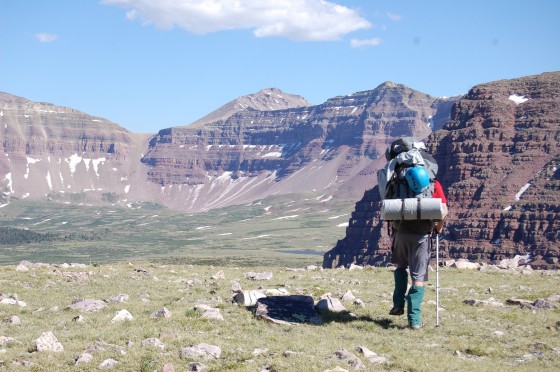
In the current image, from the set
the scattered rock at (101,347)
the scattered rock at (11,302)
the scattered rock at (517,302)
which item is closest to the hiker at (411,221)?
the scattered rock at (517,302)

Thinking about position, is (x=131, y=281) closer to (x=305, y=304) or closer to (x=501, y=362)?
(x=305, y=304)

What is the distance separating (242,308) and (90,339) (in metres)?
5.11

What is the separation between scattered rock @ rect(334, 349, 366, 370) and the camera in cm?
1531

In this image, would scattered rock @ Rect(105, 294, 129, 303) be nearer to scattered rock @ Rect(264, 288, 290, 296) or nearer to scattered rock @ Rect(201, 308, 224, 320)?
scattered rock @ Rect(201, 308, 224, 320)

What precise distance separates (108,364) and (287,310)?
6.28 meters

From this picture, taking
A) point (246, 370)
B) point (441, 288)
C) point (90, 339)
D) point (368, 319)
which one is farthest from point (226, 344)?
point (441, 288)

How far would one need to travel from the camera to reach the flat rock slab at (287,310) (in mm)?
19703

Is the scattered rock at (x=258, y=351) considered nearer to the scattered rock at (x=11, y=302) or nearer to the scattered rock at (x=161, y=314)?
the scattered rock at (x=161, y=314)

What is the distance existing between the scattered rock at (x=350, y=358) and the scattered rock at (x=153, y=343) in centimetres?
381

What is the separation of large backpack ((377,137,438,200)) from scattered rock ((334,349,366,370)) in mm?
5198

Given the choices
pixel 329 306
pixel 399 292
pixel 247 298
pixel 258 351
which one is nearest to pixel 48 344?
pixel 258 351

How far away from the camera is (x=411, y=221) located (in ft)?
65.6

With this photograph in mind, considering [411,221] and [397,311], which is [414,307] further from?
[411,221]

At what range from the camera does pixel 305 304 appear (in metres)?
20.9
